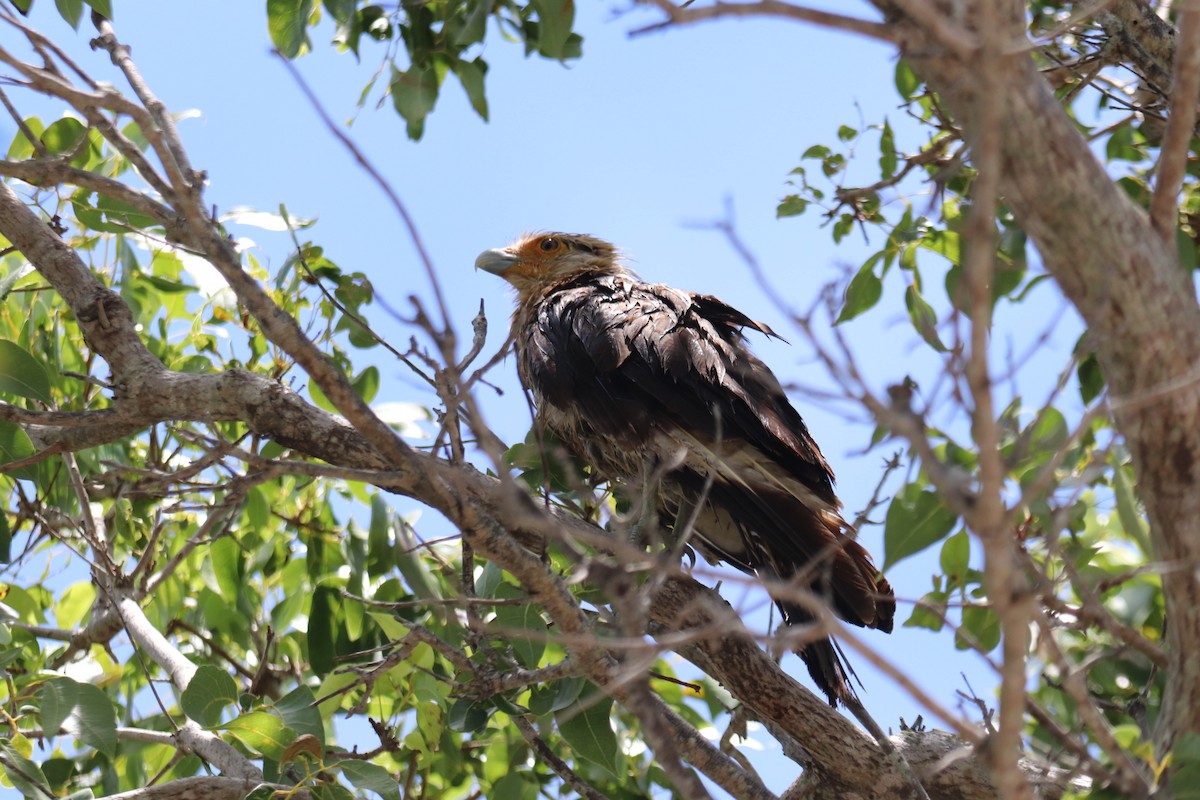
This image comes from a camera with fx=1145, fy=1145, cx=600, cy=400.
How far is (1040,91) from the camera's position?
5.84 feet

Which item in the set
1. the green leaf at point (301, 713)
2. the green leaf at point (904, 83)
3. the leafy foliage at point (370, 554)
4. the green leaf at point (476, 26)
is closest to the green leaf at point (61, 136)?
the leafy foliage at point (370, 554)

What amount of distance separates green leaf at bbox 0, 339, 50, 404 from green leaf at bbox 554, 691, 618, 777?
1.57 m

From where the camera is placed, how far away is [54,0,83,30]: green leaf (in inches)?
110

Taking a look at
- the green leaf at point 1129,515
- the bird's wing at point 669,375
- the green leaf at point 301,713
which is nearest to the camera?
the green leaf at point 1129,515

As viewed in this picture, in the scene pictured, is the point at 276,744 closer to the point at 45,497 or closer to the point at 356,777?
the point at 356,777

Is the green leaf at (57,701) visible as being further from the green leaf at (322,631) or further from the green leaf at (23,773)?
the green leaf at (322,631)

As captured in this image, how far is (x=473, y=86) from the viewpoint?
3.57m

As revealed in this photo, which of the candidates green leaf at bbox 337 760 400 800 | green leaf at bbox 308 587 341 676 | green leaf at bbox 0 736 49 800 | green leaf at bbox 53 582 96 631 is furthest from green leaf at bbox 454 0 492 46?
green leaf at bbox 53 582 96 631

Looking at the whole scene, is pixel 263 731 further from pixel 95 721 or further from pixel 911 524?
pixel 911 524

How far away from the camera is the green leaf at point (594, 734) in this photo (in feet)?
9.58

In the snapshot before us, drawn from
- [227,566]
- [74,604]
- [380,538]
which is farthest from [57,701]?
[74,604]

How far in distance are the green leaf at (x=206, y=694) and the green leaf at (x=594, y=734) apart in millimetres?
832

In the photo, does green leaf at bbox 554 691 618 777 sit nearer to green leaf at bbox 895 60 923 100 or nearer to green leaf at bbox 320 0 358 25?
green leaf at bbox 320 0 358 25

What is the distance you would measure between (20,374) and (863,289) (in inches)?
99.8
